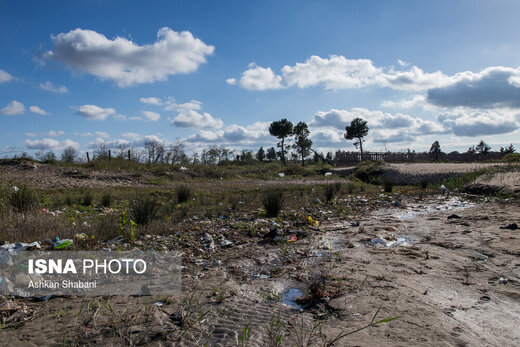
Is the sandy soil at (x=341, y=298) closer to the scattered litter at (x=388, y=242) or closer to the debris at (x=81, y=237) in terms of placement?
the scattered litter at (x=388, y=242)

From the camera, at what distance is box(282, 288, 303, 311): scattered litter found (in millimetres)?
2664

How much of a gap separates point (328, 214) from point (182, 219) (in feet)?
10.0

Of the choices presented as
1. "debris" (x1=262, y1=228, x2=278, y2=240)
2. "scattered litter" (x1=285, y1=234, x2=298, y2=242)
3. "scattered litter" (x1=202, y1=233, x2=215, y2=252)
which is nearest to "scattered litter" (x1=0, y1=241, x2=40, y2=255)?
"scattered litter" (x1=202, y1=233, x2=215, y2=252)

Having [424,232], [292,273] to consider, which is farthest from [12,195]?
[424,232]

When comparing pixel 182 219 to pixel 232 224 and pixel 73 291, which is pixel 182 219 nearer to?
pixel 232 224

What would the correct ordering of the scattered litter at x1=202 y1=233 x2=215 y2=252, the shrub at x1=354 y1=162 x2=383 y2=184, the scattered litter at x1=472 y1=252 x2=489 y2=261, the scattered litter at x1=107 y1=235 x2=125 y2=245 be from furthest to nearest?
the shrub at x1=354 y1=162 x2=383 y2=184
the scattered litter at x1=202 y1=233 x2=215 y2=252
the scattered litter at x1=107 y1=235 x2=125 y2=245
the scattered litter at x1=472 y1=252 x2=489 y2=261

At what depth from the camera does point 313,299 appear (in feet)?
8.89

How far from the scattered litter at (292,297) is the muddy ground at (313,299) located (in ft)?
0.05

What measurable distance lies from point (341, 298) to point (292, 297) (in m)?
0.43

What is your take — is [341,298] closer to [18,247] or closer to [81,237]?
[81,237]

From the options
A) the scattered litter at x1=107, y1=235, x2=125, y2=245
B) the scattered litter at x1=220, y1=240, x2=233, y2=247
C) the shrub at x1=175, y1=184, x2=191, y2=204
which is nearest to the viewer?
the scattered litter at x1=107, y1=235, x2=125, y2=245

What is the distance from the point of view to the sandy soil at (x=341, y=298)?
2.12 metres

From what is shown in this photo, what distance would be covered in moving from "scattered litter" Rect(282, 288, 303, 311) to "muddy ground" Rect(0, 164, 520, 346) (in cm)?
2

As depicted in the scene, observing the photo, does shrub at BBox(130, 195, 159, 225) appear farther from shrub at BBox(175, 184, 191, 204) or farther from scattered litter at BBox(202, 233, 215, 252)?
shrub at BBox(175, 184, 191, 204)
